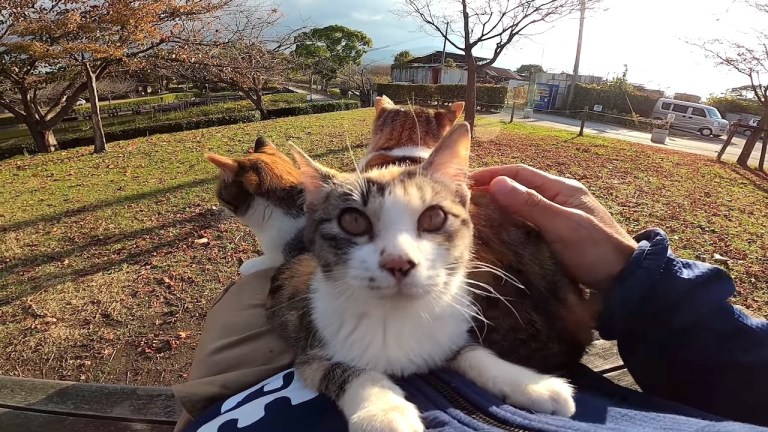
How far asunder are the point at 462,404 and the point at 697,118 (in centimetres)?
2826

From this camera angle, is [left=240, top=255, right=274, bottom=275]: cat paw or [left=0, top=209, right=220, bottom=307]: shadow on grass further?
[left=0, top=209, right=220, bottom=307]: shadow on grass

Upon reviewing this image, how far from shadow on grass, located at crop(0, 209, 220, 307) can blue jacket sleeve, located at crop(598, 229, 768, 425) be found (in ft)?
15.7

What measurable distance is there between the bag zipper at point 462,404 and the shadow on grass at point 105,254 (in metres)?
4.42

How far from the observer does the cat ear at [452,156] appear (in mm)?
1494

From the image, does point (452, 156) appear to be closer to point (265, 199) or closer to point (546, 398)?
point (546, 398)

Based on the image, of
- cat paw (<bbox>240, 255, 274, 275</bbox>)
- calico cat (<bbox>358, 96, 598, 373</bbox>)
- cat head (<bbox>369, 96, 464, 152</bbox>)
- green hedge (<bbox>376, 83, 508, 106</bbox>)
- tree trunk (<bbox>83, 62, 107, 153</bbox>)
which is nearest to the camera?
calico cat (<bbox>358, 96, 598, 373</bbox>)

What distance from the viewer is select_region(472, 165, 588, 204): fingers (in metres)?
1.87

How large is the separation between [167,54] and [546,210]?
12933mm

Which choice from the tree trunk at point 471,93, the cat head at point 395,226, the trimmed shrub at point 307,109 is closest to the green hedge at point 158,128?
the trimmed shrub at point 307,109

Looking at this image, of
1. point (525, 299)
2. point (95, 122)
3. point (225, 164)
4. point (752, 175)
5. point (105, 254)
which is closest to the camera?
point (525, 299)

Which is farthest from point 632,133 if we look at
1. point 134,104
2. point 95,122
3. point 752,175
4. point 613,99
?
point 134,104

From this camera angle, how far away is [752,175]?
436 inches

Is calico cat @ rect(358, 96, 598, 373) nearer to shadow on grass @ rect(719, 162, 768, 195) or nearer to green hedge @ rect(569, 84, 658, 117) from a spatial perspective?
shadow on grass @ rect(719, 162, 768, 195)

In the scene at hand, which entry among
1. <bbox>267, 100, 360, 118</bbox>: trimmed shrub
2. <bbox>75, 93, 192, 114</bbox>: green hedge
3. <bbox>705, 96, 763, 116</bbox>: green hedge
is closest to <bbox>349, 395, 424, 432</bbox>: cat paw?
<bbox>267, 100, 360, 118</bbox>: trimmed shrub
